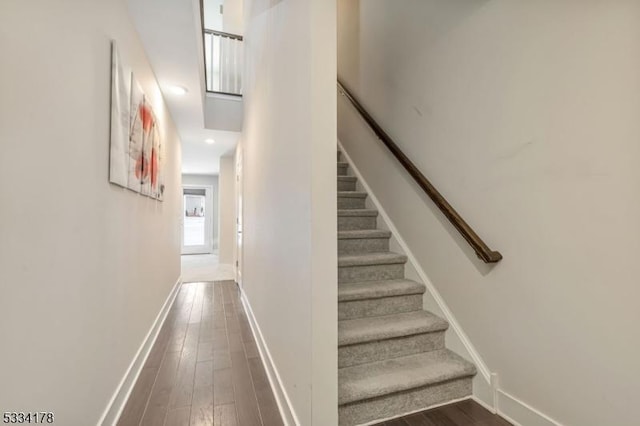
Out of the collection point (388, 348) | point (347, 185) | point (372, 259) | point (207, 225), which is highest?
point (347, 185)

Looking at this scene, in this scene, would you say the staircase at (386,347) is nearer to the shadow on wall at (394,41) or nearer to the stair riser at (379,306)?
the stair riser at (379,306)

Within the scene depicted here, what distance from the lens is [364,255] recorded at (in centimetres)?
229

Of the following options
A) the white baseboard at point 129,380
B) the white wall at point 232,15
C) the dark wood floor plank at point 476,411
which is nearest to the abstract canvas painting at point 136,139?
the white baseboard at point 129,380

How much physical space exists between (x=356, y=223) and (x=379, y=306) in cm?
85

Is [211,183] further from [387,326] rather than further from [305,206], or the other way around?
[305,206]

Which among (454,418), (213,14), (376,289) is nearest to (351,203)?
(376,289)

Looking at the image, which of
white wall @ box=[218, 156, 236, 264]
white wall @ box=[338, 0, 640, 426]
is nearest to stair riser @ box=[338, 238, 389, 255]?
white wall @ box=[338, 0, 640, 426]

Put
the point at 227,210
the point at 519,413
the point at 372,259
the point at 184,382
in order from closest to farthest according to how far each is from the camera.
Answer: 1. the point at 519,413
2. the point at 184,382
3. the point at 372,259
4. the point at 227,210

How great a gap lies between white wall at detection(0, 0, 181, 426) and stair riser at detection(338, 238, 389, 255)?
1529 mm

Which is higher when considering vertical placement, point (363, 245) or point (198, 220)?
point (198, 220)

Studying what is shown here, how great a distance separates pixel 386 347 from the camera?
177 cm

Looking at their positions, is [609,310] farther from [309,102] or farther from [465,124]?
[309,102]

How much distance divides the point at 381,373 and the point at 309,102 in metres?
1.49

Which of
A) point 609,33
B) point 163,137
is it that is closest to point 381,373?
point 609,33
